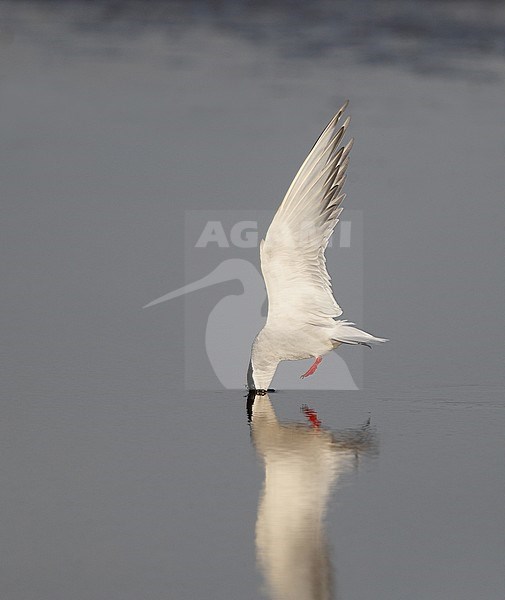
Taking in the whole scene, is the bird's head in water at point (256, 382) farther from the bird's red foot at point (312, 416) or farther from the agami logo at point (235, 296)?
the bird's red foot at point (312, 416)

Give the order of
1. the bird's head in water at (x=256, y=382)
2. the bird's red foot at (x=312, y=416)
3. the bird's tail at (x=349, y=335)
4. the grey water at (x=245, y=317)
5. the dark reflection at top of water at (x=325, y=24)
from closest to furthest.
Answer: the grey water at (x=245, y=317) → the bird's red foot at (x=312, y=416) → the bird's tail at (x=349, y=335) → the bird's head in water at (x=256, y=382) → the dark reflection at top of water at (x=325, y=24)

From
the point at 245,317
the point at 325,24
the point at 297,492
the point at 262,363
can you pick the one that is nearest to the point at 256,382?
the point at 262,363

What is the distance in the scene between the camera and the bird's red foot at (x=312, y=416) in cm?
525

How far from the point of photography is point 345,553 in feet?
13.3

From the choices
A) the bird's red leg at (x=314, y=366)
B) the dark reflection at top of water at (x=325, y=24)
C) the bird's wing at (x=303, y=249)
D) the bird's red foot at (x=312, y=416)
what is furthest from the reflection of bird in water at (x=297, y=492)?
the dark reflection at top of water at (x=325, y=24)

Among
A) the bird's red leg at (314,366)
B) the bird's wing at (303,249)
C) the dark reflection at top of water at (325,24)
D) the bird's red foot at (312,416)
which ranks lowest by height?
the bird's red foot at (312,416)

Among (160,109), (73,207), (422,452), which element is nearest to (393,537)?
(422,452)

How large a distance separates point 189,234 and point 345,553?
3.66 m

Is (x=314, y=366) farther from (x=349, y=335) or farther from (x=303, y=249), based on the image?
(x=303, y=249)

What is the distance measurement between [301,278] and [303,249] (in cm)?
13

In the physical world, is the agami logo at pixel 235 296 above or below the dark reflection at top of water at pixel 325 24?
below

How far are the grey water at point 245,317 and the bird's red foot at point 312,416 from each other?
0.02m

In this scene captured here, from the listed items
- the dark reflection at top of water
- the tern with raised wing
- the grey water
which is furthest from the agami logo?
the dark reflection at top of water

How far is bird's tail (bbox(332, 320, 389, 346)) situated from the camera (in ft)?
17.9
